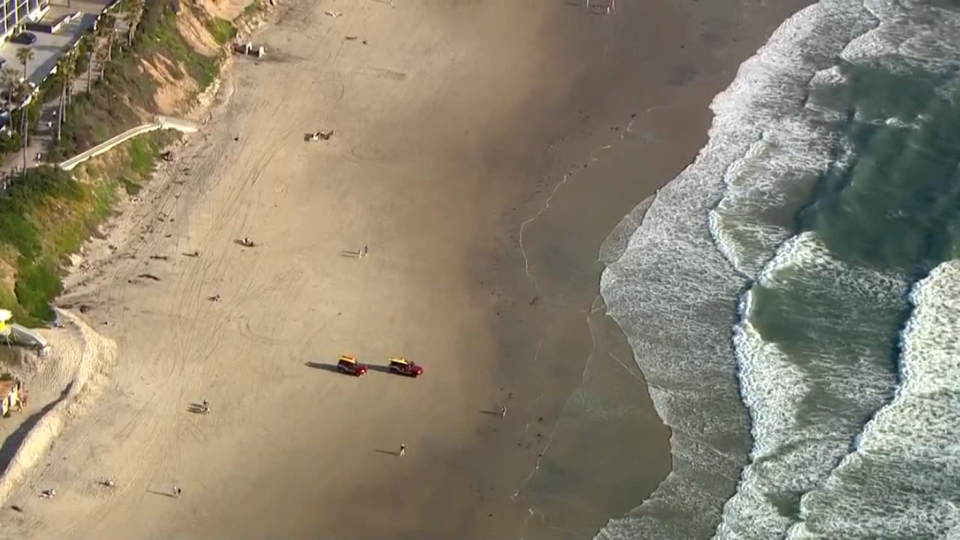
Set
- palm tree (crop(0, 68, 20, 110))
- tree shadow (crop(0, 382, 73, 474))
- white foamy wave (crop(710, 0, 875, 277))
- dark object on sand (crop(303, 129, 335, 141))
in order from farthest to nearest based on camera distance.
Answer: dark object on sand (crop(303, 129, 335, 141)) < white foamy wave (crop(710, 0, 875, 277)) < palm tree (crop(0, 68, 20, 110)) < tree shadow (crop(0, 382, 73, 474))

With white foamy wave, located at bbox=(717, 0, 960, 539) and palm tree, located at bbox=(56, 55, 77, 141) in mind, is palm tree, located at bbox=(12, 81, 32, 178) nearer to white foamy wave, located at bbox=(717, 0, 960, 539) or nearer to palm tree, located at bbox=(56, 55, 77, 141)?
palm tree, located at bbox=(56, 55, 77, 141)

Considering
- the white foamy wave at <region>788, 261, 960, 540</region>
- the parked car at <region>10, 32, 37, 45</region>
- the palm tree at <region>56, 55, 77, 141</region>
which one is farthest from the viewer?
the parked car at <region>10, 32, 37, 45</region>

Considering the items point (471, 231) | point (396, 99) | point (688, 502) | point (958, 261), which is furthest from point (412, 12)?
point (688, 502)

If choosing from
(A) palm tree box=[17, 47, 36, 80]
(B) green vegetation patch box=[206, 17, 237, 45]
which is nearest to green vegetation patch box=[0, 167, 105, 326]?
(A) palm tree box=[17, 47, 36, 80]

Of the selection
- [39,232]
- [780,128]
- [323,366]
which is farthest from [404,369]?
[780,128]

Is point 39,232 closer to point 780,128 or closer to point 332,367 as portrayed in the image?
point 332,367

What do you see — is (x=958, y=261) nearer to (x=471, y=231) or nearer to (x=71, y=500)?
(x=471, y=231)

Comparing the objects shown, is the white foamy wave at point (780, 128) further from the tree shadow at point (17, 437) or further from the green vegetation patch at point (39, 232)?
the tree shadow at point (17, 437)
